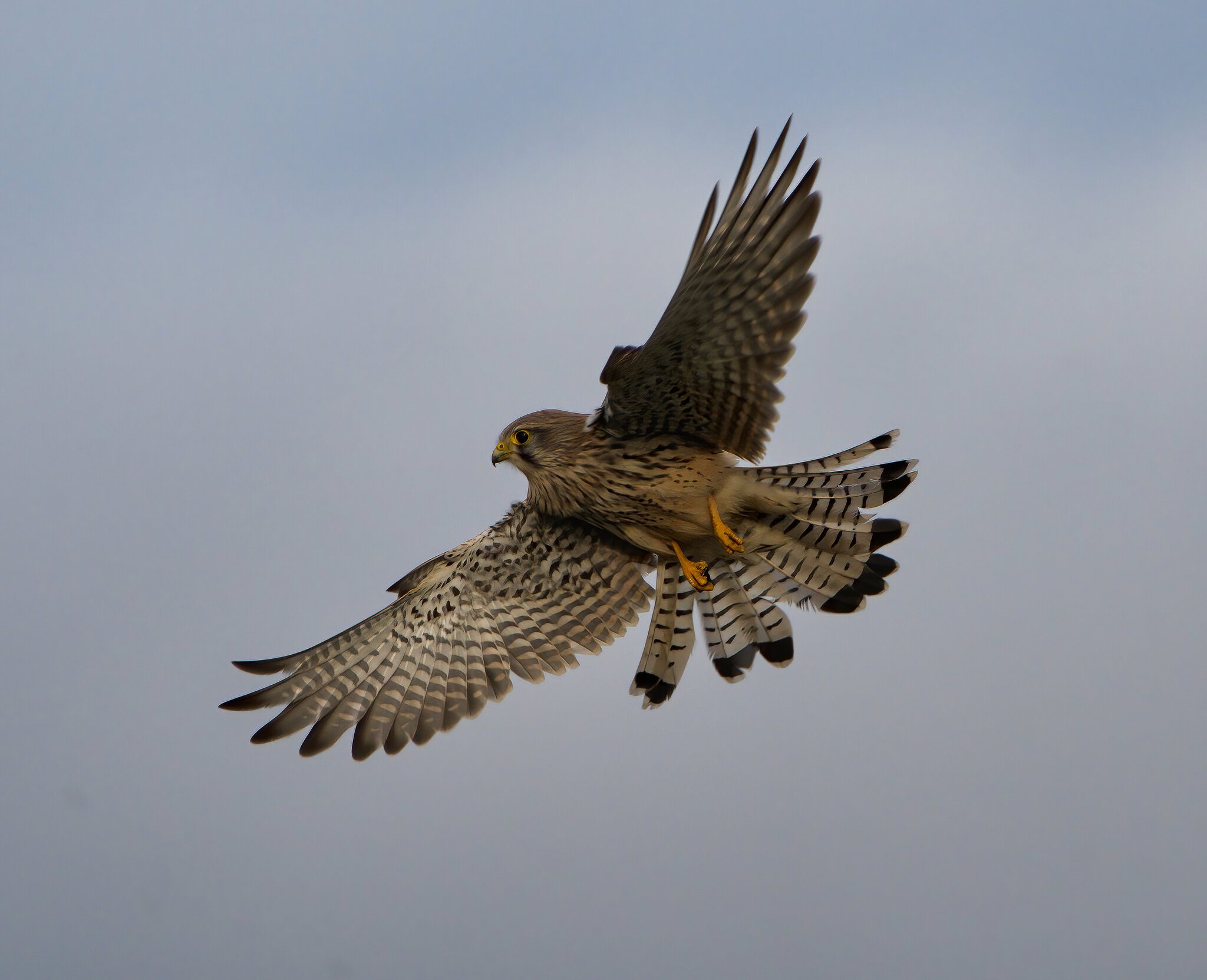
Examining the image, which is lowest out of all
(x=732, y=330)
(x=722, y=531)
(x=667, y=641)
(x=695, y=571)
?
(x=667, y=641)

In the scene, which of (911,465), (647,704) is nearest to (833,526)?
(911,465)

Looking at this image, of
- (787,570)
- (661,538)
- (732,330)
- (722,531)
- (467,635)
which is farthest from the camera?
(467,635)

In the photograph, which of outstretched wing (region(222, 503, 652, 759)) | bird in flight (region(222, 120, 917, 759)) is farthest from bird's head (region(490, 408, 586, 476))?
outstretched wing (region(222, 503, 652, 759))

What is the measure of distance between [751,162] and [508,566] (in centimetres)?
339

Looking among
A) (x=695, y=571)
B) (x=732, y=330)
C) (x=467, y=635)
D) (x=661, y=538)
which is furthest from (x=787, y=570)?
(x=467, y=635)

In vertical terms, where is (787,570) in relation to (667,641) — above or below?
above

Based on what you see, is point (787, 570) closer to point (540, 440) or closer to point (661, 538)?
point (661, 538)

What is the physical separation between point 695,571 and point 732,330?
1.63 meters

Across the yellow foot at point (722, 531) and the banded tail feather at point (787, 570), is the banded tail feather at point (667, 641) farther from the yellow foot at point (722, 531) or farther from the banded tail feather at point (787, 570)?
the yellow foot at point (722, 531)

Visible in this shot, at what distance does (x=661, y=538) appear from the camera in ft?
23.5

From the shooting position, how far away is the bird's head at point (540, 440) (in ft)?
22.6

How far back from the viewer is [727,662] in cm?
711

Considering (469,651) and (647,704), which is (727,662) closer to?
(647,704)

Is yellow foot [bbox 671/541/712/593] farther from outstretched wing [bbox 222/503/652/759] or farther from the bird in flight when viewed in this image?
outstretched wing [bbox 222/503/652/759]
